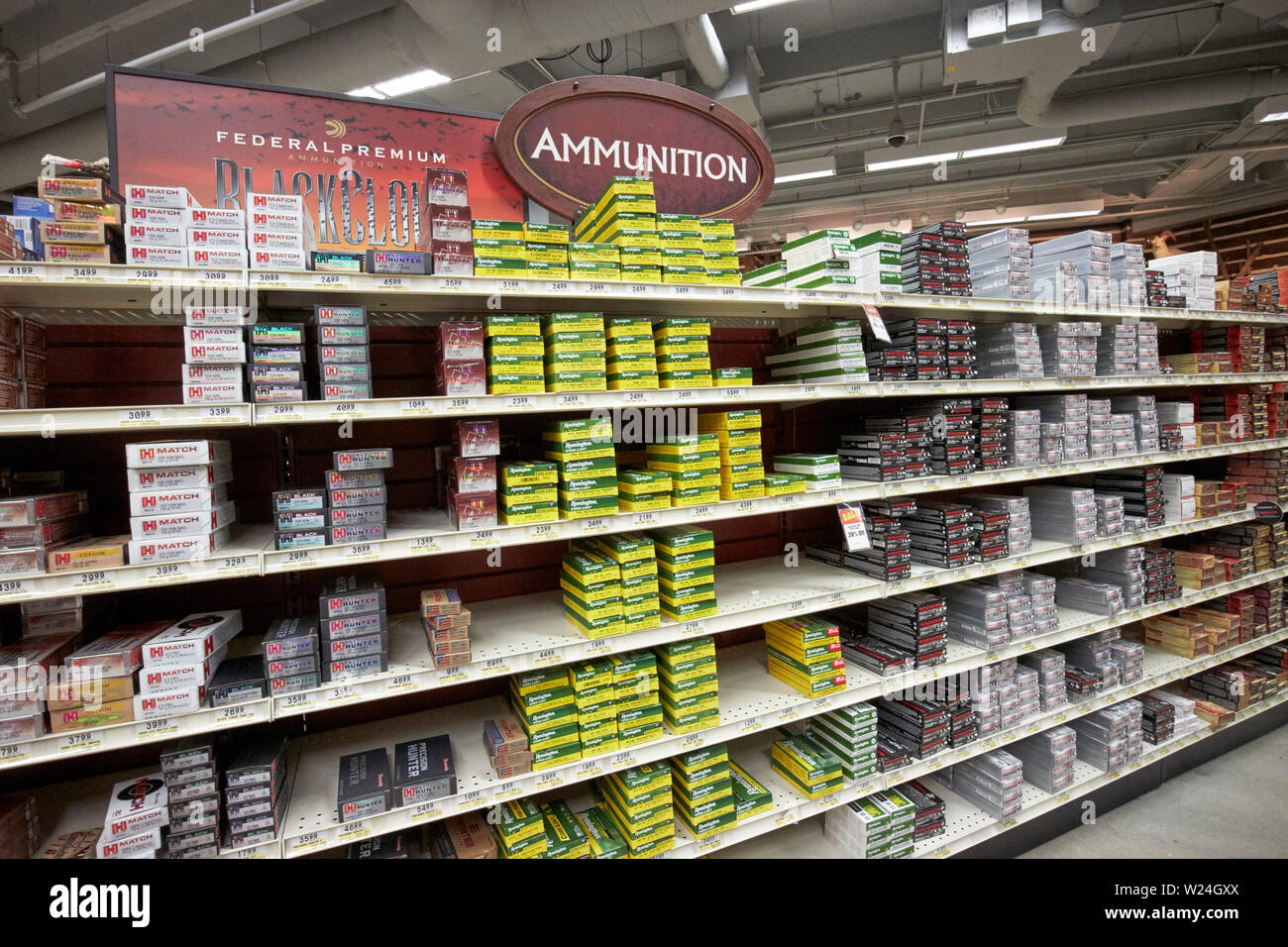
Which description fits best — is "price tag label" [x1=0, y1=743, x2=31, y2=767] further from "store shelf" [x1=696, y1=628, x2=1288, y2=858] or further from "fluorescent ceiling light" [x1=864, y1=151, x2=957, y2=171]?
"fluorescent ceiling light" [x1=864, y1=151, x2=957, y2=171]

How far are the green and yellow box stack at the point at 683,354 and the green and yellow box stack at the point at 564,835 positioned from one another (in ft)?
5.20

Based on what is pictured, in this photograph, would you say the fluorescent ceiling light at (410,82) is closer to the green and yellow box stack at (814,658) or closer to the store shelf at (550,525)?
the store shelf at (550,525)

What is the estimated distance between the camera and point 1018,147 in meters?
6.62

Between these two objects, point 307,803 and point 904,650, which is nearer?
point 307,803

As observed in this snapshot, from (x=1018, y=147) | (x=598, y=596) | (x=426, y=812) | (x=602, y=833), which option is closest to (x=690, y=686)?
(x=598, y=596)

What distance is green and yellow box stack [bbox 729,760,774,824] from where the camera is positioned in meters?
2.19

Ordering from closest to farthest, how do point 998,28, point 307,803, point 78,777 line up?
point 307,803
point 78,777
point 998,28

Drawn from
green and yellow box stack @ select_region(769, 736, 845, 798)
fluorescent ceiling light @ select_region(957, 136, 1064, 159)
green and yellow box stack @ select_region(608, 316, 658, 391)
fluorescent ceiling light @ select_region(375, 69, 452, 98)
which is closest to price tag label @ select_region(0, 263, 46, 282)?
green and yellow box stack @ select_region(608, 316, 658, 391)

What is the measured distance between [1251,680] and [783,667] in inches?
135

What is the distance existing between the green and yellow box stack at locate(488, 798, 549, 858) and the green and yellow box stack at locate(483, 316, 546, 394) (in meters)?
1.37

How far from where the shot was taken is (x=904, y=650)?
8.37 feet
